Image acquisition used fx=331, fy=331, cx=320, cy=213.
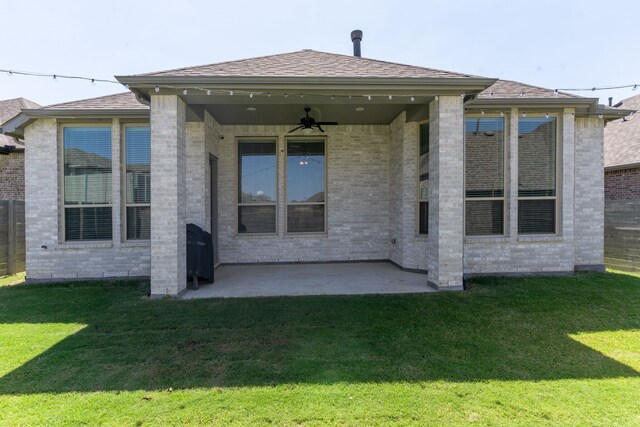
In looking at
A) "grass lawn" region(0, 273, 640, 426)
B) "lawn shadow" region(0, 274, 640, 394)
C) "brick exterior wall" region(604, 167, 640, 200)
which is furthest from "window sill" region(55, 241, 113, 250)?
"brick exterior wall" region(604, 167, 640, 200)

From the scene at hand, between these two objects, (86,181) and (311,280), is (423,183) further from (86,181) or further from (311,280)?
(86,181)

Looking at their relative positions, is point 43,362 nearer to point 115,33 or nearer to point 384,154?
point 115,33

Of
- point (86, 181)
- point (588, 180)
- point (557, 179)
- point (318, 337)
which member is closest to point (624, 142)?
point (588, 180)

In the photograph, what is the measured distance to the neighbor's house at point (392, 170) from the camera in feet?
16.4

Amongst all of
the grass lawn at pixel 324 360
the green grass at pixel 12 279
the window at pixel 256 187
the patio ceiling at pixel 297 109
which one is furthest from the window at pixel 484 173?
the green grass at pixel 12 279

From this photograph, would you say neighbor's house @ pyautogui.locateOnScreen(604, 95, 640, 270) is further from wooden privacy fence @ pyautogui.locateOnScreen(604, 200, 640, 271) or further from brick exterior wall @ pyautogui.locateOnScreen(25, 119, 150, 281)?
brick exterior wall @ pyautogui.locateOnScreen(25, 119, 150, 281)

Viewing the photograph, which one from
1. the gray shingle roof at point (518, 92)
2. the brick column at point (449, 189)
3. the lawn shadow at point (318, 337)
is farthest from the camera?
the gray shingle roof at point (518, 92)

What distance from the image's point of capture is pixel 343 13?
7715mm

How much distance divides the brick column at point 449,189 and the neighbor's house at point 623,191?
4481 mm

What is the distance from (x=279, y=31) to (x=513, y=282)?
7.29 metres

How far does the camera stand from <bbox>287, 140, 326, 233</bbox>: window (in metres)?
7.68

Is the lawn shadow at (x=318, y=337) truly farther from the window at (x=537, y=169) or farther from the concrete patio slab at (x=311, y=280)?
the window at (x=537, y=169)

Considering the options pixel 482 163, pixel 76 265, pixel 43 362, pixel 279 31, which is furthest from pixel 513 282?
pixel 76 265

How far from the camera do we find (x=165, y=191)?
195 inches
